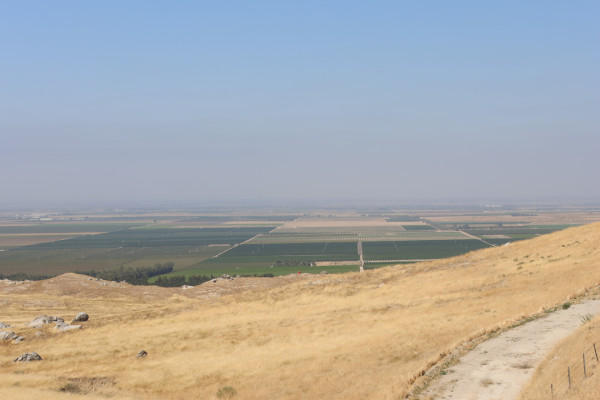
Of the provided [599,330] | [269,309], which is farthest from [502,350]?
[269,309]

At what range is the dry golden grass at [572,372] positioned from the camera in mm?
16859

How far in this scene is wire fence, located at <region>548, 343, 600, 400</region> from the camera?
57.6ft

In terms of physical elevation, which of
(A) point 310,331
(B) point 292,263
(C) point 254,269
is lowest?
(B) point 292,263

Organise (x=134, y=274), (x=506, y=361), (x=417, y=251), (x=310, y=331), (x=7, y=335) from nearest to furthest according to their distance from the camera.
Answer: (x=506, y=361) < (x=310, y=331) < (x=7, y=335) < (x=134, y=274) < (x=417, y=251)

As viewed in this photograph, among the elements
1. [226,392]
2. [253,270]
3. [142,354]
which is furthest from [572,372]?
[253,270]

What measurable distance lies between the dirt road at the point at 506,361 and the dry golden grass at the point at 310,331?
165 cm

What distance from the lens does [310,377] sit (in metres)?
28.8

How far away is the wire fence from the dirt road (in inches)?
64.9

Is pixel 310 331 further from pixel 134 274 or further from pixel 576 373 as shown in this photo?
pixel 134 274

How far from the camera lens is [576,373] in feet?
61.1

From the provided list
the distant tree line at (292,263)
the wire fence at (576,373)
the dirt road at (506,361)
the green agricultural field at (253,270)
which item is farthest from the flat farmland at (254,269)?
the wire fence at (576,373)

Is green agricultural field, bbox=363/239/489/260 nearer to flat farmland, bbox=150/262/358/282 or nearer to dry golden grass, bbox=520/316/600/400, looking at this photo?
flat farmland, bbox=150/262/358/282

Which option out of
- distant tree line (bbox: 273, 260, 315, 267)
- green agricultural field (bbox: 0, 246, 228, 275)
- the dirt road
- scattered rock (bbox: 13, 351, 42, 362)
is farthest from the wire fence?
green agricultural field (bbox: 0, 246, 228, 275)

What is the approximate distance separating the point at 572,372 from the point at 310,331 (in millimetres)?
24508
